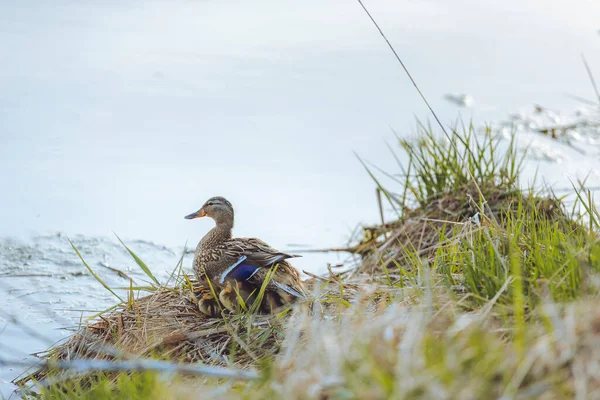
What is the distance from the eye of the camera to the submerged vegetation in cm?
190

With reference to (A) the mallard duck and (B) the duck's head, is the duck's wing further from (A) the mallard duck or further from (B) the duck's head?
(B) the duck's head

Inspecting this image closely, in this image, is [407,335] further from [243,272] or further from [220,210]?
[220,210]

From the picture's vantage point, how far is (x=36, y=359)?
12.7 ft

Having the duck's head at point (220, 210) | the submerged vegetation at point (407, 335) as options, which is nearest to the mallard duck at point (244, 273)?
the submerged vegetation at point (407, 335)

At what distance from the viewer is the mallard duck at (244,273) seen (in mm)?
3605

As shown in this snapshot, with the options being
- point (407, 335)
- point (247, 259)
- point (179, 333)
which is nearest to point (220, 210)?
point (247, 259)

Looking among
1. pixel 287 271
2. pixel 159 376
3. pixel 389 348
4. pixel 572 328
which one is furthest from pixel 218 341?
pixel 572 328

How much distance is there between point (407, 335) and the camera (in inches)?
80.3

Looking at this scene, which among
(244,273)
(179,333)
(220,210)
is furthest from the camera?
(220,210)

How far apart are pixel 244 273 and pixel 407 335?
5.86ft

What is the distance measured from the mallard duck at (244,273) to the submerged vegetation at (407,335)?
0.35ft

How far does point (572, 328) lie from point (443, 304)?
2.74 feet

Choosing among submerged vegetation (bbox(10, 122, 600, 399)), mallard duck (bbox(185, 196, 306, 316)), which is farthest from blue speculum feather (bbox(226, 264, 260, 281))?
submerged vegetation (bbox(10, 122, 600, 399))

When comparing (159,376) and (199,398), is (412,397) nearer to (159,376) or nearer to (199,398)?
(199,398)
